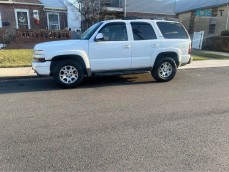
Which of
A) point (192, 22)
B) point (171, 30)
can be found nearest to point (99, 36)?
point (171, 30)

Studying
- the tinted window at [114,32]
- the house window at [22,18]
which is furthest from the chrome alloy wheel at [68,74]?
the house window at [22,18]

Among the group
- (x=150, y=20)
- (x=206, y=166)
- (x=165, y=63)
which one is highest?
(x=150, y=20)

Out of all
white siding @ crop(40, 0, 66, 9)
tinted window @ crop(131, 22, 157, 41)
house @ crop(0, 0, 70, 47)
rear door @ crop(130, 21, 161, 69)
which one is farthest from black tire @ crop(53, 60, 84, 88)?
white siding @ crop(40, 0, 66, 9)

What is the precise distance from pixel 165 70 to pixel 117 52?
1.90 metres

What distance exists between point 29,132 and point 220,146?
3.14 meters

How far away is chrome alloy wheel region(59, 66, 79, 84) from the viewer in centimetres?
685

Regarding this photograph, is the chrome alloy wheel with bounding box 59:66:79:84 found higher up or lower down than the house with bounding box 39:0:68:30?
lower down

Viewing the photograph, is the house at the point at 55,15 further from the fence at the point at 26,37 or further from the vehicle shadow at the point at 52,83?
the vehicle shadow at the point at 52,83

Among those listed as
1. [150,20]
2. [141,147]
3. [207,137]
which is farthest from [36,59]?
[207,137]

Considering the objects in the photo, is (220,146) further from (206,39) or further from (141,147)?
(206,39)

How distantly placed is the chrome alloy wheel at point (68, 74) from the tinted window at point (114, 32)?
138 cm

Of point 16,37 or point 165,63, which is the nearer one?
point 165,63

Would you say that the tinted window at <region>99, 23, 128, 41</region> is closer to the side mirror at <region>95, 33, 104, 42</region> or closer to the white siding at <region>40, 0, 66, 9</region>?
the side mirror at <region>95, 33, 104, 42</region>

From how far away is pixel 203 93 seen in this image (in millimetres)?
6453
